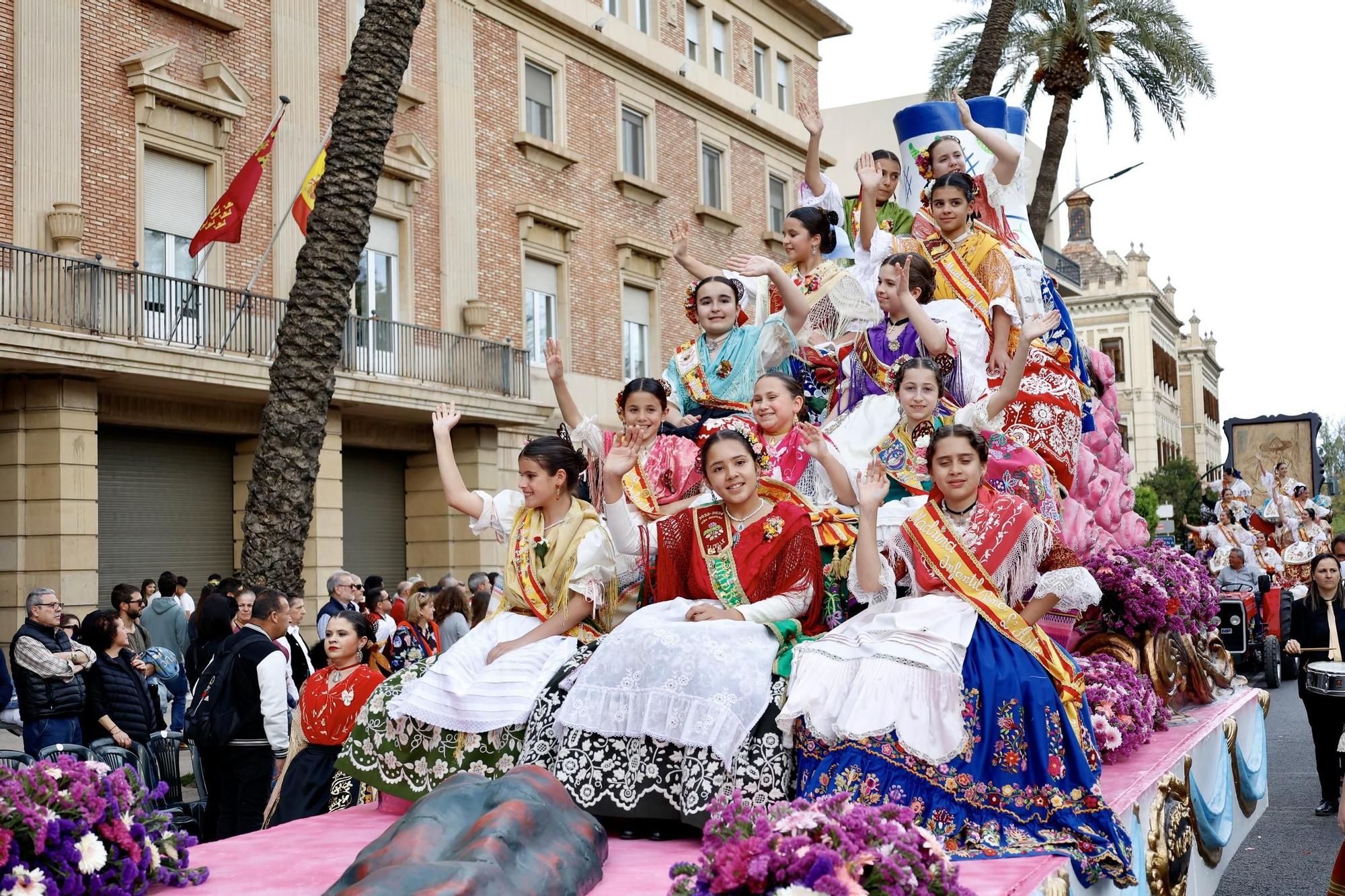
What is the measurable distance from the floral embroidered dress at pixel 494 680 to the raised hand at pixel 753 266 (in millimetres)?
1756

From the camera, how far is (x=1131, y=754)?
20.8ft

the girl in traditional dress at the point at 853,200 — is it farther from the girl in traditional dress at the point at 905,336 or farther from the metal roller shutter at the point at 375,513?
the metal roller shutter at the point at 375,513

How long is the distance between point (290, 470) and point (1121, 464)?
280 inches

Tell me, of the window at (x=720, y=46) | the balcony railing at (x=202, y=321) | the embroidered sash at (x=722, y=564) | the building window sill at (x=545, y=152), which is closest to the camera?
the embroidered sash at (x=722, y=564)

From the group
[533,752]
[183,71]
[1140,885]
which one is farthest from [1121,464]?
[183,71]

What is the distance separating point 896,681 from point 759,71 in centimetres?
3124

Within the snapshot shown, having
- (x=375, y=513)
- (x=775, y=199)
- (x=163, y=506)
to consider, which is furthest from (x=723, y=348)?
(x=775, y=199)

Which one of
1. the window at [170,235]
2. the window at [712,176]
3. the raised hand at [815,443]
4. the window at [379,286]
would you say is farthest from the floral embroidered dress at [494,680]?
the window at [712,176]

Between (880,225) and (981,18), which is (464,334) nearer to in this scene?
(981,18)

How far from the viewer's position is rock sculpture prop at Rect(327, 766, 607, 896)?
366 centimetres

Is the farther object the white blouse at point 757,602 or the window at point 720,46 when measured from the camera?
the window at point 720,46

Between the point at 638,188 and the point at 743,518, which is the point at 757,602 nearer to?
the point at 743,518

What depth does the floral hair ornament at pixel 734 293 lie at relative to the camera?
24.7 feet

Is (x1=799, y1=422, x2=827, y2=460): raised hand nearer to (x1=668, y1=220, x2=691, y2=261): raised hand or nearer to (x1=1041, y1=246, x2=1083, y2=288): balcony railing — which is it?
(x1=668, y1=220, x2=691, y2=261): raised hand
